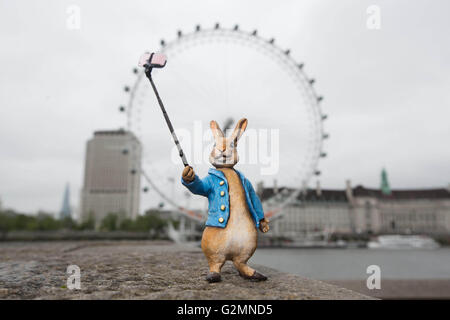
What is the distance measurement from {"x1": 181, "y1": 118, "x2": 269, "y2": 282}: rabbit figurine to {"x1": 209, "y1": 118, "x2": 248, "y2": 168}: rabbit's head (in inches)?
0.6

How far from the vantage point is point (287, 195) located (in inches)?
1180

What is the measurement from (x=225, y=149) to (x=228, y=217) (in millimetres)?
1129

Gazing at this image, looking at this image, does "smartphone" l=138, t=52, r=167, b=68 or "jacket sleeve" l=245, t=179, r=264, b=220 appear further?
"jacket sleeve" l=245, t=179, r=264, b=220

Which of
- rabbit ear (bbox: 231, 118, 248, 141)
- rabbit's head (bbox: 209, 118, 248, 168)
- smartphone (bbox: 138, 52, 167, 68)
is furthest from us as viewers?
rabbit ear (bbox: 231, 118, 248, 141)

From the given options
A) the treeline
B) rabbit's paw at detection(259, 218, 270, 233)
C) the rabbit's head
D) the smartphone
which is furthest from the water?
the treeline

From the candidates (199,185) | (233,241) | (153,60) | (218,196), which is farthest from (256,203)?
(153,60)

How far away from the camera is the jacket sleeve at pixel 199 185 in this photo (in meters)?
4.84

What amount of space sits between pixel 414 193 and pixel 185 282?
108m

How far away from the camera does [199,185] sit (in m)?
4.93

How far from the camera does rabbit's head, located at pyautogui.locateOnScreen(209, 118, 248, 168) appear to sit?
5371 mm

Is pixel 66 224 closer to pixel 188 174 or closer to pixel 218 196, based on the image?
pixel 218 196

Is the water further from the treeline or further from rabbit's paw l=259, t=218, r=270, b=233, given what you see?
the treeline
